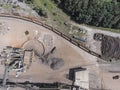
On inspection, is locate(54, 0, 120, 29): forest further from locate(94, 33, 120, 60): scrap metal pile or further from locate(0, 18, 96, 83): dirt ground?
locate(0, 18, 96, 83): dirt ground

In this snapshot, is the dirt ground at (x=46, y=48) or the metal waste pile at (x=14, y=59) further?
the dirt ground at (x=46, y=48)

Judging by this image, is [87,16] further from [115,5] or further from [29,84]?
[29,84]

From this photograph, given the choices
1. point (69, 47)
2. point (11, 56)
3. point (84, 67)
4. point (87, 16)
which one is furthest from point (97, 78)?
point (11, 56)

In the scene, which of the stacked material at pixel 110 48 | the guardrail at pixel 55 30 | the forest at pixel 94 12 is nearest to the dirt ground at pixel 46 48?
the guardrail at pixel 55 30

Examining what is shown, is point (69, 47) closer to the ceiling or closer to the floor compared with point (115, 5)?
closer to the floor

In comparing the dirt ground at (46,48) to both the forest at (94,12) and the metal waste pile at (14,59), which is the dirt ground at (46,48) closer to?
the metal waste pile at (14,59)

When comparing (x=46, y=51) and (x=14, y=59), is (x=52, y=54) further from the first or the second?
(x=14, y=59)

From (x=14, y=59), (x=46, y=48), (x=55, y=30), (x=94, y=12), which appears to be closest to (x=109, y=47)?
(x=94, y=12)
